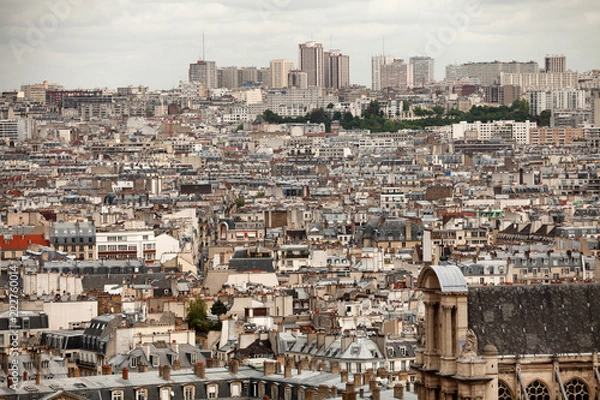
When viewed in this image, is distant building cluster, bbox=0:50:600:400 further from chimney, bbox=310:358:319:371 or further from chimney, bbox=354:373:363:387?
chimney, bbox=354:373:363:387

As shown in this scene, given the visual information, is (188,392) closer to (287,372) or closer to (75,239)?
(287,372)

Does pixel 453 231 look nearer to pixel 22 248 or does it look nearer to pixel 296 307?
pixel 22 248

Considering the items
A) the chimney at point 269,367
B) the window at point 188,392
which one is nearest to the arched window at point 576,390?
the window at point 188,392

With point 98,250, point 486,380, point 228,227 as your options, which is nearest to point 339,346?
point 486,380

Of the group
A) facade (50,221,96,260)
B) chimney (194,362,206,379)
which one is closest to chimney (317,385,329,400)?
chimney (194,362,206,379)

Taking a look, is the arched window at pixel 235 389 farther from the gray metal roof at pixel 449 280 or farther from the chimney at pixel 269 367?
the gray metal roof at pixel 449 280

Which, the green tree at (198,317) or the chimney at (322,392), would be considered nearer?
the chimney at (322,392)
